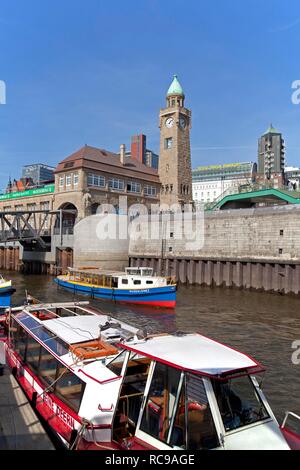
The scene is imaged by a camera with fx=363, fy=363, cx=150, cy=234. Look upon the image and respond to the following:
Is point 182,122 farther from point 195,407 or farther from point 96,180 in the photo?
point 195,407

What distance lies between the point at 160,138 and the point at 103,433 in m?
73.5

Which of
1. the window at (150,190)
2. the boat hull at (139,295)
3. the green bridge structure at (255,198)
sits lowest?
the boat hull at (139,295)

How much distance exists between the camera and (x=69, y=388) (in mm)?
8430

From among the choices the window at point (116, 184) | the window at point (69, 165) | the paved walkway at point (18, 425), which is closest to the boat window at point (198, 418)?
the paved walkway at point (18, 425)

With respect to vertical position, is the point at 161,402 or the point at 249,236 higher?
the point at 249,236

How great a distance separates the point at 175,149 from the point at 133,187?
1184 centimetres

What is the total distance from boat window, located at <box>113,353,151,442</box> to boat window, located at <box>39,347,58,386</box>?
2.43 meters

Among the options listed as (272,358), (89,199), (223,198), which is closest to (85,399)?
(272,358)

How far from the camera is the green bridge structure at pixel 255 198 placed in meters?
45.8

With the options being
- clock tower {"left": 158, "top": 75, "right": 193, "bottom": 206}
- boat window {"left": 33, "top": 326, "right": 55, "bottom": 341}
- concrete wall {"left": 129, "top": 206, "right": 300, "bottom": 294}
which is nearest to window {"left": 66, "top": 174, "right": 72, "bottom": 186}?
clock tower {"left": 158, "top": 75, "right": 193, "bottom": 206}

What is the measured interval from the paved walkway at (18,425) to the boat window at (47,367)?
0.66 meters

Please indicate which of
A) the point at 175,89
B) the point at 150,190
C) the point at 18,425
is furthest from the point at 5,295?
the point at 175,89

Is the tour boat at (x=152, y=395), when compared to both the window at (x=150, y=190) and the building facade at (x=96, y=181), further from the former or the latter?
the window at (x=150, y=190)
